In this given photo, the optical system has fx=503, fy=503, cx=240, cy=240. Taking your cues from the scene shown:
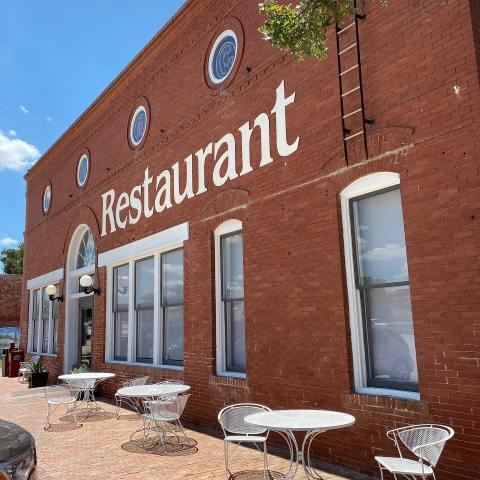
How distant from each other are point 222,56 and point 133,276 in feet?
17.6

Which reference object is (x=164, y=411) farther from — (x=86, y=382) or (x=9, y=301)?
(x=9, y=301)

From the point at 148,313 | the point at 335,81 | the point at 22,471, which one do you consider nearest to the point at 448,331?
the point at 335,81

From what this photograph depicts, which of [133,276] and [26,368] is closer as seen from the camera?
[133,276]

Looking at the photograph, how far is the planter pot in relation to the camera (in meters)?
15.1

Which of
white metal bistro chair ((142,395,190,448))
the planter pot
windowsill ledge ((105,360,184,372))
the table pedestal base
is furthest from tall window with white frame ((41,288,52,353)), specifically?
the table pedestal base

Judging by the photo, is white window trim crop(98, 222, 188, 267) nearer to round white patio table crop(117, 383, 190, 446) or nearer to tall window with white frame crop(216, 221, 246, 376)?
tall window with white frame crop(216, 221, 246, 376)

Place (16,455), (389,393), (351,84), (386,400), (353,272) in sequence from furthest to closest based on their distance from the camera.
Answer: (351,84) < (353,272) < (389,393) < (386,400) < (16,455)

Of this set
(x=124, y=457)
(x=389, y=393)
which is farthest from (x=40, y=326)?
(x=389, y=393)

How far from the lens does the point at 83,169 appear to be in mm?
15227

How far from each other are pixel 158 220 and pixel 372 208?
559 cm

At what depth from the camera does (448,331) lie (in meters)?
5.14

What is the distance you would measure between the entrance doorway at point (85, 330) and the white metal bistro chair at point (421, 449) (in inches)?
457

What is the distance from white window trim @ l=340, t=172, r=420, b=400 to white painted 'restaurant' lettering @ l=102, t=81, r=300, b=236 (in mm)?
1300

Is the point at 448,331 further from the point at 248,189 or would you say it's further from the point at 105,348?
the point at 105,348
